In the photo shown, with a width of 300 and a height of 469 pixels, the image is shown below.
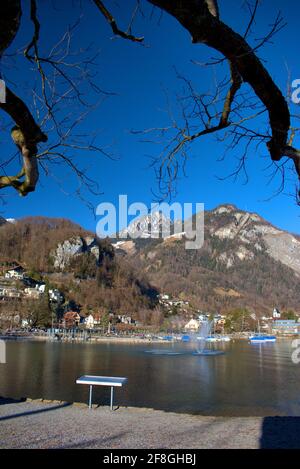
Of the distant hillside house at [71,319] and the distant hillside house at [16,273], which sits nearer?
the distant hillside house at [71,319]

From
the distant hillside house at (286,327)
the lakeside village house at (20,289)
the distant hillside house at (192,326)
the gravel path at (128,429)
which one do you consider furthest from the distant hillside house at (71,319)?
the gravel path at (128,429)

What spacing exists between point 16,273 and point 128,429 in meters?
121

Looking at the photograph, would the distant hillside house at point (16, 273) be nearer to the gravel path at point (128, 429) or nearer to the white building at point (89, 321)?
the white building at point (89, 321)

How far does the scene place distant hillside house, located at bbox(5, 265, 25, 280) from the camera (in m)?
117

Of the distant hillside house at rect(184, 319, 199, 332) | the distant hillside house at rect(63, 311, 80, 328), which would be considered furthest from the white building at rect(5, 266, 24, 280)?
the distant hillside house at rect(184, 319, 199, 332)

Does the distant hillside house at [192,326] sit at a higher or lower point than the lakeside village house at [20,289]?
lower

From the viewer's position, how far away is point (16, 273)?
120 metres

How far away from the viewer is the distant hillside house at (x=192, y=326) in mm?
119500

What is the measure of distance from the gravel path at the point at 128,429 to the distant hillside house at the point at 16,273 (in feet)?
377

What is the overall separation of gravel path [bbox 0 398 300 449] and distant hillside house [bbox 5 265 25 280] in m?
115

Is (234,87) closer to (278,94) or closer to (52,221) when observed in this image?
(278,94)

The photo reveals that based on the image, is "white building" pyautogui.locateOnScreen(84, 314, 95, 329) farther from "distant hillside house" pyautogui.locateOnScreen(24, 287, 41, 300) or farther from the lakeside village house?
"distant hillside house" pyautogui.locateOnScreen(24, 287, 41, 300)

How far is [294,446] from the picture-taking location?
4.76m

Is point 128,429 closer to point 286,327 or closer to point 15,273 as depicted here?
point 15,273
